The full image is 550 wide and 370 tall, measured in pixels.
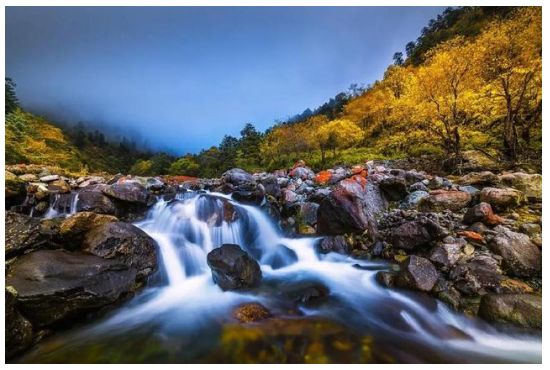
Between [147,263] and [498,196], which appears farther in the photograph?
[498,196]

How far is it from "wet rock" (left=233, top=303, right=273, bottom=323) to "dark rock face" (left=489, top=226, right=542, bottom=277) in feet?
13.4

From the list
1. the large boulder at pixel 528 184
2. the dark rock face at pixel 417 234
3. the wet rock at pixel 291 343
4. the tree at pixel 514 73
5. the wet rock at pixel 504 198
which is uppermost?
the tree at pixel 514 73

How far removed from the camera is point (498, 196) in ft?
18.7

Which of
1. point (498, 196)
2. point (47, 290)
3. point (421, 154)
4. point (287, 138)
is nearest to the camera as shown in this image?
point (47, 290)

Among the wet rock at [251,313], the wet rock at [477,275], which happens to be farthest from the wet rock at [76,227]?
the wet rock at [477,275]

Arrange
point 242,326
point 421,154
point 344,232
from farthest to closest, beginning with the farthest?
point 421,154 < point 344,232 < point 242,326

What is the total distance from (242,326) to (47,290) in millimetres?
2739

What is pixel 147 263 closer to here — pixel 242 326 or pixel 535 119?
pixel 242 326

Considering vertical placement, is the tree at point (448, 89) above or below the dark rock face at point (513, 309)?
above

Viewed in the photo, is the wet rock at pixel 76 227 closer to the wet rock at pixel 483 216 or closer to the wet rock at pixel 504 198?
the wet rock at pixel 483 216

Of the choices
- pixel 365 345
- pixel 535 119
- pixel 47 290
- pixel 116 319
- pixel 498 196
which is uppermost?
pixel 535 119

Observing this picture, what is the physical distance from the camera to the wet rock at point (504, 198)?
218 inches

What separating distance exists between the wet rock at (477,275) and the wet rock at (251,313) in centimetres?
321
